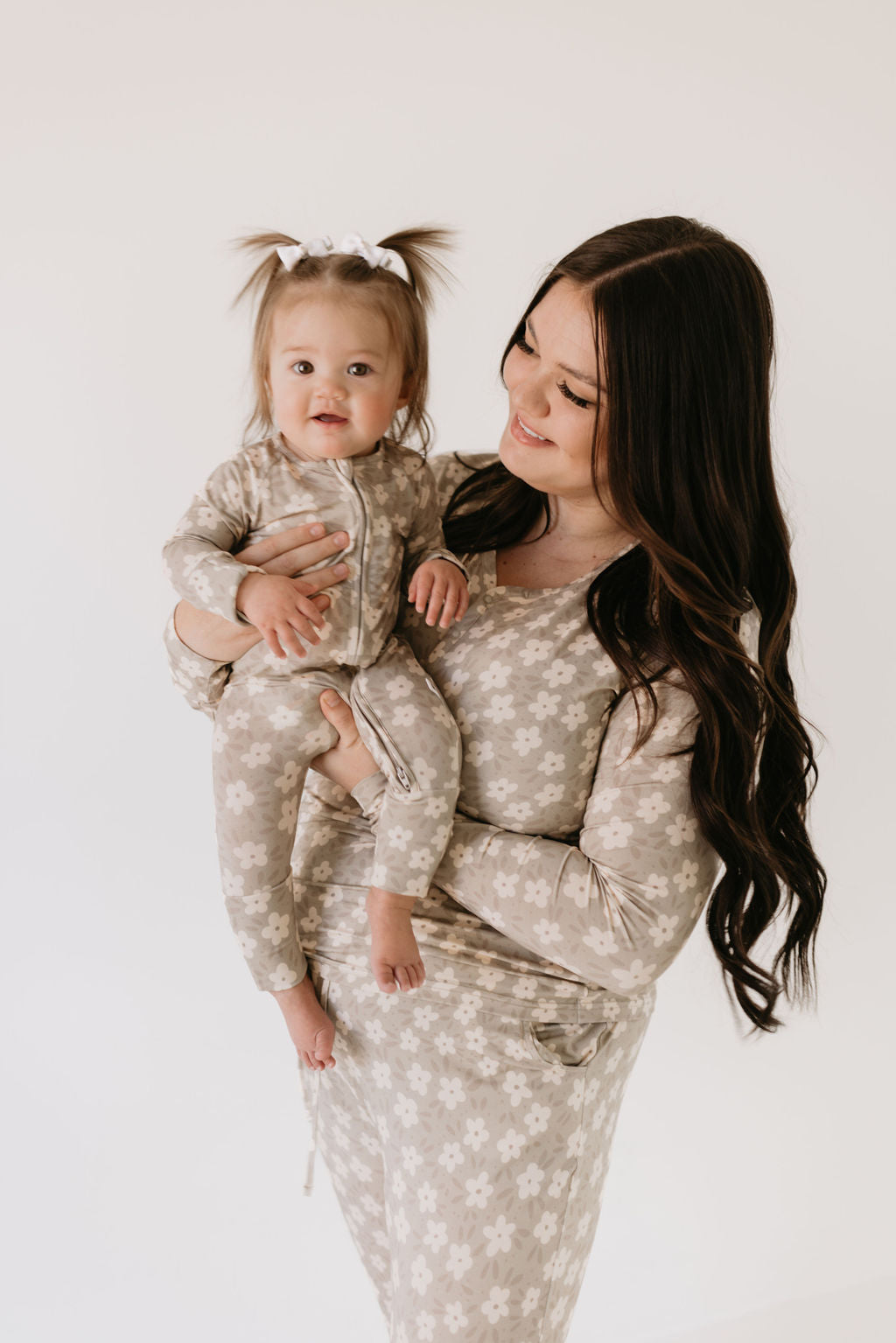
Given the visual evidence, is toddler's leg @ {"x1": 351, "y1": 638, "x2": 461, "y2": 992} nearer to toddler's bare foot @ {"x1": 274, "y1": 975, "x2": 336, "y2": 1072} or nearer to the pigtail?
toddler's bare foot @ {"x1": 274, "y1": 975, "x2": 336, "y2": 1072}

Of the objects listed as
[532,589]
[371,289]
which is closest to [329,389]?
[371,289]

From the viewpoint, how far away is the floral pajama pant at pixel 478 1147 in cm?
145

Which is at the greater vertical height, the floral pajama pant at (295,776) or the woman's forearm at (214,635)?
the woman's forearm at (214,635)

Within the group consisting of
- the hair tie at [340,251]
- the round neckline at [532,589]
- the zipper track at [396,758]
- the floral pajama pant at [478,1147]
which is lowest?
the floral pajama pant at [478,1147]

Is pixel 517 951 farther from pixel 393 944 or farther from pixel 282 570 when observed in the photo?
pixel 282 570

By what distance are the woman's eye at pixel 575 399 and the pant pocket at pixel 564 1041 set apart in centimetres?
71

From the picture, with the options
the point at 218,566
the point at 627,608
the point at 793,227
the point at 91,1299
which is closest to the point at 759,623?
the point at 627,608

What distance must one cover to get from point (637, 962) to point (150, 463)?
1.35 m

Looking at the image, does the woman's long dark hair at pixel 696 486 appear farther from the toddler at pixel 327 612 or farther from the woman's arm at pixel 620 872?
the toddler at pixel 327 612

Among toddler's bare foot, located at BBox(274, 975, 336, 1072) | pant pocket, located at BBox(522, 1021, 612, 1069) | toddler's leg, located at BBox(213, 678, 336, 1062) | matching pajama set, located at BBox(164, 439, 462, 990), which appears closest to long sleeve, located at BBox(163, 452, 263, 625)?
matching pajama set, located at BBox(164, 439, 462, 990)

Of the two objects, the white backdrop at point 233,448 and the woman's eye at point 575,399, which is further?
the white backdrop at point 233,448

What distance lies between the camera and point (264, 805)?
4.83 feet

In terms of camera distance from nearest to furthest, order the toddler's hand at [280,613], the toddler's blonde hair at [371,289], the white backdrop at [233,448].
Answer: the toddler's hand at [280,613] < the toddler's blonde hair at [371,289] < the white backdrop at [233,448]

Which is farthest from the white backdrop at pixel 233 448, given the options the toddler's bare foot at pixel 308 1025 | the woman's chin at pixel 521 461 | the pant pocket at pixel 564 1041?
the pant pocket at pixel 564 1041
